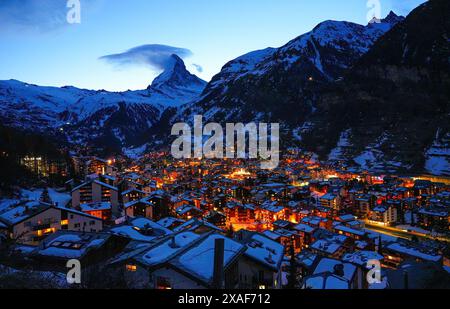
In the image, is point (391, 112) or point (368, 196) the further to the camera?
point (391, 112)

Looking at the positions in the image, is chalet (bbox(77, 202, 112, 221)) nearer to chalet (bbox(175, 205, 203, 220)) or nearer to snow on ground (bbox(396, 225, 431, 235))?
chalet (bbox(175, 205, 203, 220))

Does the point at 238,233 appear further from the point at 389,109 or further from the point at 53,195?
the point at 389,109

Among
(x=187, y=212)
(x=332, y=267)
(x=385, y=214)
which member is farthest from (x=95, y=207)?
(x=385, y=214)

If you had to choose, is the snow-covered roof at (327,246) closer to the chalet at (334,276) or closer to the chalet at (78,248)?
the chalet at (334,276)

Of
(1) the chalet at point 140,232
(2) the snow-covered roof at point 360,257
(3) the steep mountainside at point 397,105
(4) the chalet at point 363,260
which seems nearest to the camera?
(1) the chalet at point 140,232

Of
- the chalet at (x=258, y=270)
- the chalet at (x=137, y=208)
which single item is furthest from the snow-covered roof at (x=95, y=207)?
the chalet at (x=258, y=270)

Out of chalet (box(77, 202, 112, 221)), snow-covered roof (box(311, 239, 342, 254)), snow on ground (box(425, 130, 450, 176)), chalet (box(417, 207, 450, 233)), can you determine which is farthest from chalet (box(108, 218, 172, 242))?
snow on ground (box(425, 130, 450, 176))
